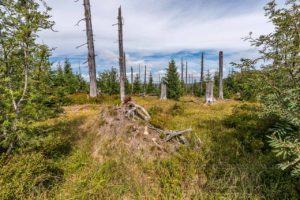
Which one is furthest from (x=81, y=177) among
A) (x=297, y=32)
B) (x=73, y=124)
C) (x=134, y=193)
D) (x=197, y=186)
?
(x=297, y=32)

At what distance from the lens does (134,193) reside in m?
3.17

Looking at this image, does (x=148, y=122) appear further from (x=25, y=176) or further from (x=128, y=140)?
(x=25, y=176)

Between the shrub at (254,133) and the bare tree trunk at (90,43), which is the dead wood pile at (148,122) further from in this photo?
the bare tree trunk at (90,43)

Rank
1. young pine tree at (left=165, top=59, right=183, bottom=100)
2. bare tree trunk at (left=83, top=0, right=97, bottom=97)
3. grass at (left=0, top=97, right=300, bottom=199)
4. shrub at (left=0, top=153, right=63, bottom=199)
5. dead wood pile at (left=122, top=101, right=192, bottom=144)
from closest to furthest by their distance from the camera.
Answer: shrub at (left=0, top=153, right=63, bottom=199) → grass at (left=0, top=97, right=300, bottom=199) → dead wood pile at (left=122, top=101, right=192, bottom=144) → bare tree trunk at (left=83, top=0, right=97, bottom=97) → young pine tree at (left=165, top=59, right=183, bottom=100)

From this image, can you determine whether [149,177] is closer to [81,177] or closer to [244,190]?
[81,177]

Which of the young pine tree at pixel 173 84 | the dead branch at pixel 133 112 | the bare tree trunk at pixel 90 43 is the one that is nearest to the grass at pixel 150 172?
the dead branch at pixel 133 112

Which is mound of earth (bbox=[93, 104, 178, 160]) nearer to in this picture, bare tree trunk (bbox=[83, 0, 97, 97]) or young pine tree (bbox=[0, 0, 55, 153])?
young pine tree (bbox=[0, 0, 55, 153])

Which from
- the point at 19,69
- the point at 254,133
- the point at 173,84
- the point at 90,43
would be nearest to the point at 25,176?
the point at 19,69

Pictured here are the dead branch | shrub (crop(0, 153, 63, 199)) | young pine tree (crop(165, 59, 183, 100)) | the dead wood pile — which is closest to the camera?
shrub (crop(0, 153, 63, 199))

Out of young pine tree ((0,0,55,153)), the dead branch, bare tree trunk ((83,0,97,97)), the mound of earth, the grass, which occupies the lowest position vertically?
the grass

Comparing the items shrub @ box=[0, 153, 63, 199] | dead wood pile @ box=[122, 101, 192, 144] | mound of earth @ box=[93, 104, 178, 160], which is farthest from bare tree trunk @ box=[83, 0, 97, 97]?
shrub @ box=[0, 153, 63, 199]

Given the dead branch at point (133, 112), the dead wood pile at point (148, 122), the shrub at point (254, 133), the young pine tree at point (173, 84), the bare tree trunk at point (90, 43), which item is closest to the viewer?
A: the shrub at point (254, 133)

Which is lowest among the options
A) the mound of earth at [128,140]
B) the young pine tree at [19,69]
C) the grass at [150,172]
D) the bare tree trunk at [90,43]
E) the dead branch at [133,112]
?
the grass at [150,172]

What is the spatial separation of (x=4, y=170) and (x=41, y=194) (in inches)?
26.8
